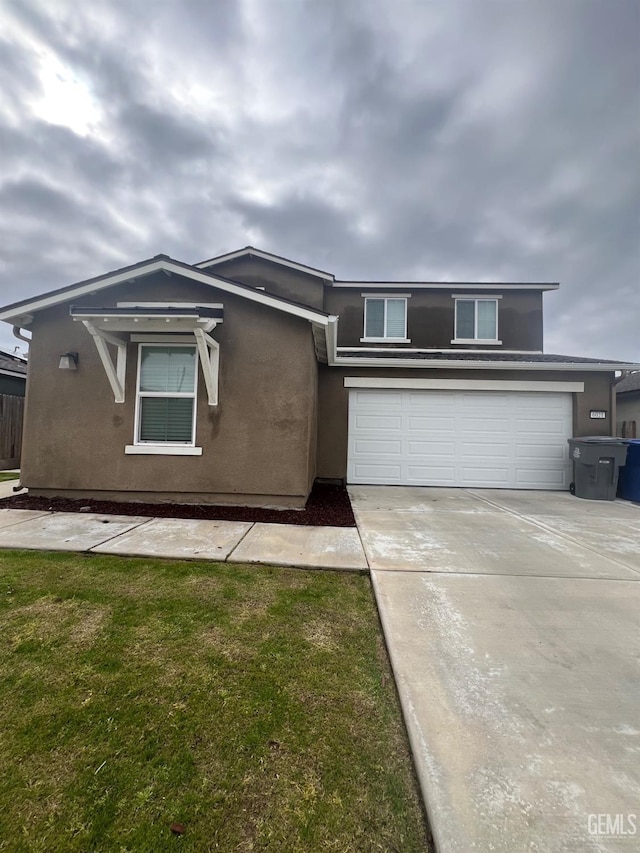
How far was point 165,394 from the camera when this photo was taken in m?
6.42

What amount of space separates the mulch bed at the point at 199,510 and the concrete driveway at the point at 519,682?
4.05ft

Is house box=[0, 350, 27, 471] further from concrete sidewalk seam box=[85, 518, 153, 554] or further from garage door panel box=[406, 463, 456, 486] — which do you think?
garage door panel box=[406, 463, 456, 486]

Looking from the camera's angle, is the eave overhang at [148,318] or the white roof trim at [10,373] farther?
the white roof trim at [10,373]

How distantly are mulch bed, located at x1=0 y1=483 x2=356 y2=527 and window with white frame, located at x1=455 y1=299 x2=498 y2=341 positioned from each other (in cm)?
820

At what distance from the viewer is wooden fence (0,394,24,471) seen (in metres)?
10.7

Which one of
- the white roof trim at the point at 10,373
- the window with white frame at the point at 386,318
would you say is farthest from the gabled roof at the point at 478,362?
the white roof trim at the point at 10,373

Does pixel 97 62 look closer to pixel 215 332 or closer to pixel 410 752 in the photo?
pixel 215 332

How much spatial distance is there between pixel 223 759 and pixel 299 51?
11.6 metres

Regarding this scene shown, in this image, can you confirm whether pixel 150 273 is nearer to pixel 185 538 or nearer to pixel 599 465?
pixel 185 538

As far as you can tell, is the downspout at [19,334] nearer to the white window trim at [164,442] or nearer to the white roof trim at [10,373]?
the white window trim at [164,442]

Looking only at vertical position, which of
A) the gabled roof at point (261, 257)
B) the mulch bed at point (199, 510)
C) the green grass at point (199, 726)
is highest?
the gabled roof at point (261, 257)

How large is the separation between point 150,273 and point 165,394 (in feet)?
6.96

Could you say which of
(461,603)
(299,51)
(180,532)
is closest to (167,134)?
(299,51)

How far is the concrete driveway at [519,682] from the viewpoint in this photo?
139 cm
